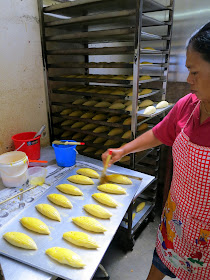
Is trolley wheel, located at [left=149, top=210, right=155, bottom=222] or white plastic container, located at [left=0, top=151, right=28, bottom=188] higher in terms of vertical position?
white plastic container, located at [left=0, top=151, right=28, bottom=188]

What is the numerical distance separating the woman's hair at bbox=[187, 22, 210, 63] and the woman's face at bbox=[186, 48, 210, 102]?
2 centimetres

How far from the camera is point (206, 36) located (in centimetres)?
83

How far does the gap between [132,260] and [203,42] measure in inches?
77.6

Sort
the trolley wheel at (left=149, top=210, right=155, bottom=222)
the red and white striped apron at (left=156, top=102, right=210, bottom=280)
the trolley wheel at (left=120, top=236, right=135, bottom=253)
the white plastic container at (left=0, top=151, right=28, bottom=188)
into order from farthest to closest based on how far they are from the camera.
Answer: the trolley wheel at (left=149, top=210, right=155, bottom=222) < the trolley wheel at (left=120, top=236, right=135, bottom=253) < the white plastic container at (left=0, top=151, right=28, bottom=188) < the red and white striped apron at (left=156, top=102, right=210, bottom=280)

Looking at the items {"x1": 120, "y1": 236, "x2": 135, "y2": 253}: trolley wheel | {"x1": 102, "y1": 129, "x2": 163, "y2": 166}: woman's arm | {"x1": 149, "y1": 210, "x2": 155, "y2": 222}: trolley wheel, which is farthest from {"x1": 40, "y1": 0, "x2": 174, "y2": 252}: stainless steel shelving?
{"x1": 102, "y1": 129, "x2": 163, "y2": 166}: woman's arm

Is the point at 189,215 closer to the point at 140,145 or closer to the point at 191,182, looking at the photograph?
the point at 191,182

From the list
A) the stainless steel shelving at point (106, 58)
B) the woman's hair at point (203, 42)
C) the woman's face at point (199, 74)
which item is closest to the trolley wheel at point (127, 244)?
the stainless steel shelving at point (106, 58)

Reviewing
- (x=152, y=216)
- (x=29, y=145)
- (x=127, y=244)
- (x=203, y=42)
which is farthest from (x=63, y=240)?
(x=152, y=216)

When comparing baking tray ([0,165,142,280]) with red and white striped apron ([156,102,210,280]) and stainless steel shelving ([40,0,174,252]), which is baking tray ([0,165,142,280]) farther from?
stainless steel shelving ([40,0,174,252])

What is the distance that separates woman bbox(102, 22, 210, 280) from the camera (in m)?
0.91

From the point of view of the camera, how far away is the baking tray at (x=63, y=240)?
33.5 inches

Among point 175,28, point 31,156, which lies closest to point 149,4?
point 175,28

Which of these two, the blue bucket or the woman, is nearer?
the woman

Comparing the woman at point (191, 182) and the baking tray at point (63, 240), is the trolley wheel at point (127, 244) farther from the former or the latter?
the baking tray at point (63, 240)
